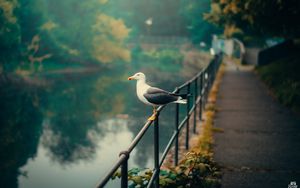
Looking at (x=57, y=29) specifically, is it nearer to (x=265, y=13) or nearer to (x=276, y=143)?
(x=265, y=13)

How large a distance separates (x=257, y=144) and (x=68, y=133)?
12933 mm

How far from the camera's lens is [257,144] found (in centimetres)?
802

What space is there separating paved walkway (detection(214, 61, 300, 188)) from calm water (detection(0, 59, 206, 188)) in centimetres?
425

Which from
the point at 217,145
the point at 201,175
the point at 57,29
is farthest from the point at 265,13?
the point at 57,29

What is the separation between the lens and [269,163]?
267 inches

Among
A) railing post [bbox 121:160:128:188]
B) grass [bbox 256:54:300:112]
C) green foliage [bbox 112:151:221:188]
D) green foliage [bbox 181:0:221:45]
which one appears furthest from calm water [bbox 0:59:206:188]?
green foliage [bbox 181:0:221:45]

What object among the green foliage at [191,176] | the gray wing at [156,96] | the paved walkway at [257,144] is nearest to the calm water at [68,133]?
the paved walkway at [257,144]

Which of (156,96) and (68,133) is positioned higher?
(156,96)

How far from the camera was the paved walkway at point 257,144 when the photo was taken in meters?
6.08

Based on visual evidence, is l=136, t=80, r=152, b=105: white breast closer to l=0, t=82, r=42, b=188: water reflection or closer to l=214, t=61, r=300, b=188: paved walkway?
l=214, t=61, r=300, b=188: paved walkway

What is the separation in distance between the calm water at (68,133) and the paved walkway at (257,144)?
13.9 ft

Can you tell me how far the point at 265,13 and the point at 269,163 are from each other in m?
10.8

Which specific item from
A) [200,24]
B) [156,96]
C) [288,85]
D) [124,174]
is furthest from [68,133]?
[200,24]

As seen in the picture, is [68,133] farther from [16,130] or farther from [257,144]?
[257,144]
